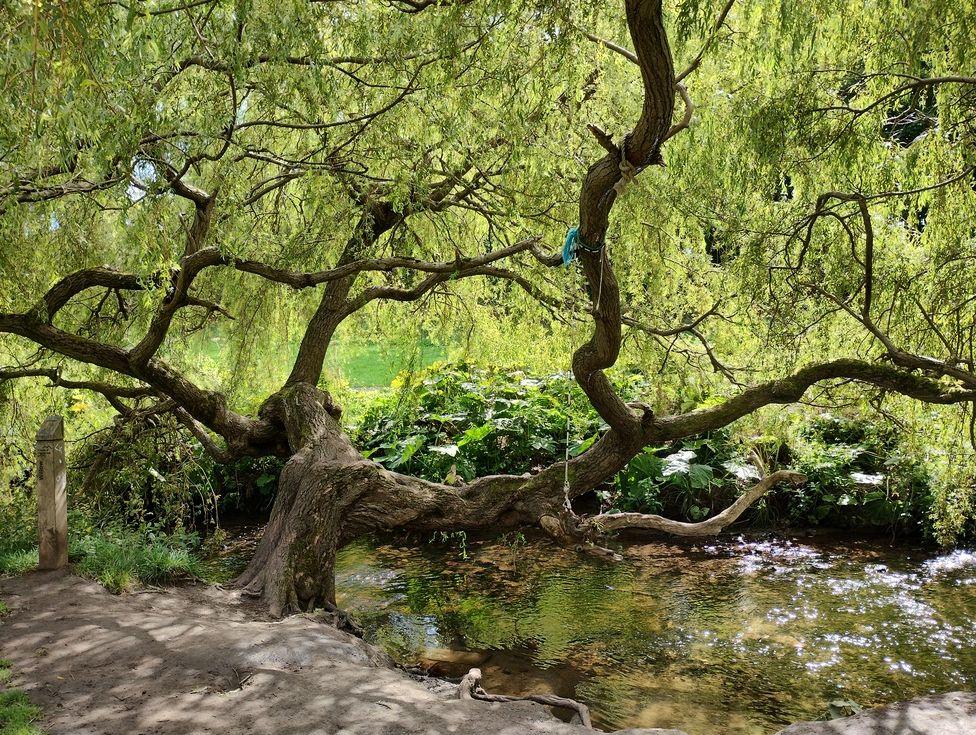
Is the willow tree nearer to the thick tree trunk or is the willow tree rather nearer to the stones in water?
the thick tree trunk

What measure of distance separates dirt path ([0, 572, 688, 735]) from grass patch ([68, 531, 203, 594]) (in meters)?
0.26

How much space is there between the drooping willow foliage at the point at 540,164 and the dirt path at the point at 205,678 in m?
2.00

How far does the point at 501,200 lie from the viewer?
643 cm

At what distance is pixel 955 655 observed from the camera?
19.4ft

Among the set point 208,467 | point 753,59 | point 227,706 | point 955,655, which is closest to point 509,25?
point 753,59

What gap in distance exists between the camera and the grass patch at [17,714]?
3559 millimetres

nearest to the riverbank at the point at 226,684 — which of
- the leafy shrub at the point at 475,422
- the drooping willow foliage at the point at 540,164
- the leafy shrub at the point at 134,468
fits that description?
the drooping willow foliage at the point at 540,164

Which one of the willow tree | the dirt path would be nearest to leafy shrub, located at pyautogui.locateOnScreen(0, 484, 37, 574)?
the dirt path

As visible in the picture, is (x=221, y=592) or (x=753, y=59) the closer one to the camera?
(x=753, y=59)

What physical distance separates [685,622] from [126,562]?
4173mm

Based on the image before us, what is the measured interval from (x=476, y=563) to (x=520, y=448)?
209cm

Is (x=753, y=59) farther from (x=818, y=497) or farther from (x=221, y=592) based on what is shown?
(x=818, y=497)

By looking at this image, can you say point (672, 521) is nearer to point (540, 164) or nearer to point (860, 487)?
point (540, 164)

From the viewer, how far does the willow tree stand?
432cm
